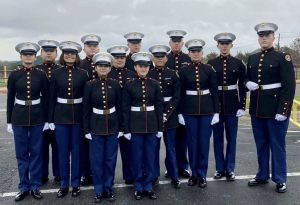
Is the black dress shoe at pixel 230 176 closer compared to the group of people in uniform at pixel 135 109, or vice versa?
the group of people in uniform at pixel 135 109

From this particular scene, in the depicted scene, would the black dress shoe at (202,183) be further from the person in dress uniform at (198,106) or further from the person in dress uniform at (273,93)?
the person in dress uniform at (273,93)

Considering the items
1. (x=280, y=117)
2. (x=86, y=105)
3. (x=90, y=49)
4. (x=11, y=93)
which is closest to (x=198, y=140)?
(x=280, y=117)

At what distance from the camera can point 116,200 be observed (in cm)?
492

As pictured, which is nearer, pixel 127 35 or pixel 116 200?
pixel 116 200

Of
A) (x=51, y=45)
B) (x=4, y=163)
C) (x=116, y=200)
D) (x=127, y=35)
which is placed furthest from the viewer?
(x=4, y=163)

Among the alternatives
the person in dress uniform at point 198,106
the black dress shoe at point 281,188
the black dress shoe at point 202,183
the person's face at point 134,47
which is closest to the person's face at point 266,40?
the person in dress uniform at point 198,106

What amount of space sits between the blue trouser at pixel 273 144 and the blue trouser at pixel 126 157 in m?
1.79

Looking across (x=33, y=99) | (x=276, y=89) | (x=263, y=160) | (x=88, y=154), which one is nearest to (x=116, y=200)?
(x=88, y=154)

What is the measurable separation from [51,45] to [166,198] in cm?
258

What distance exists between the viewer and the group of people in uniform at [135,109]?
493 centimetres

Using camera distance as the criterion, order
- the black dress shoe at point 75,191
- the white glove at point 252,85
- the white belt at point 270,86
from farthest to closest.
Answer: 1. the white glove at point 252,85
2. the white belt at point 270,86
3. the black dress shoe at point 75,191

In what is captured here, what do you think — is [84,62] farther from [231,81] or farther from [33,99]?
[231,81]

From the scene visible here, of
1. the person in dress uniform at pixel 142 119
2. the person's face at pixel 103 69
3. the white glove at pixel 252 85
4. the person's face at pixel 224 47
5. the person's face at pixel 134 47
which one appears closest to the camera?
the person's face at pixel 103 69

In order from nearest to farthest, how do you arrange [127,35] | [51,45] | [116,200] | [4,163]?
[116,200] → [51,45] → [127,35] → [4,163]
